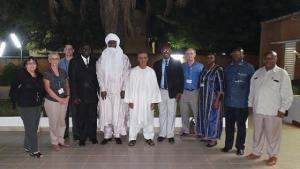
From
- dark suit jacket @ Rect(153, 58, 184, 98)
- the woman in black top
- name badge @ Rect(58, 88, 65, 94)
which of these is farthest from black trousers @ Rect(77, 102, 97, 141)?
dark suit jacket @ Rect(153, 58, 184, 98)

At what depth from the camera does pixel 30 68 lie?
23.3ft

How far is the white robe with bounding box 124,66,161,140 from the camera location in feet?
26.6

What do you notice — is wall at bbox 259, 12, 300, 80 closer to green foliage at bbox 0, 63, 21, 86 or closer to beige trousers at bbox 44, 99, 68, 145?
beige trousers at bbox 44, 99, 68, 145

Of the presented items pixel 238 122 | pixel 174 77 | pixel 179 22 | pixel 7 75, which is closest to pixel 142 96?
pixel 174 77

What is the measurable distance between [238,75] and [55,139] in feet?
12.3

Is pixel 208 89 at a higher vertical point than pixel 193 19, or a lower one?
lower

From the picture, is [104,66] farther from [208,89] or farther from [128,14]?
[128,14]

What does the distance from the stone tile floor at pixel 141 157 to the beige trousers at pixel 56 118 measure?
0.28 metres

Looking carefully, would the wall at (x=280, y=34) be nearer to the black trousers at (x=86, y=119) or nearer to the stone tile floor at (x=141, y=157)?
the stone tile floor at (x=141, y=157)

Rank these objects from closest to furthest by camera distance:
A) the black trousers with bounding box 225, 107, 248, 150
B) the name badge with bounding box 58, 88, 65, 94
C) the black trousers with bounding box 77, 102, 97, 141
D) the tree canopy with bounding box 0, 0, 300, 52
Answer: the black trousers with bounding box 225, 107, 248, 150 → the name badge with bounding box 58, 88, 65, 94 → the black trousers with bounding box 77, 102, 97, 141 → the tree canopy with bounding box 0, 0, 300, 52

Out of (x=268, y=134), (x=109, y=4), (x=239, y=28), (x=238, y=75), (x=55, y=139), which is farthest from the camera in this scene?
(x=239, y=28)

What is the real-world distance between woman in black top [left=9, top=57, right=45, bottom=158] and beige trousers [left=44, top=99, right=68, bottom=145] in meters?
0.37

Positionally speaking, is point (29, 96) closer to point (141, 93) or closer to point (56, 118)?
point (56, 118)

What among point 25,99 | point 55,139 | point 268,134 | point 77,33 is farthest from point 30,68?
point 77,33
